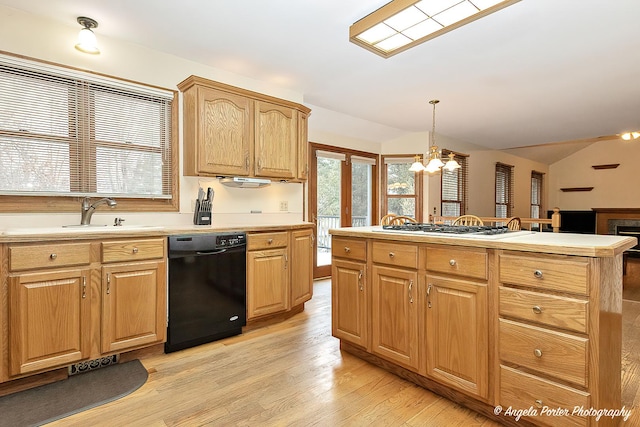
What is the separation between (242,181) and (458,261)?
6.87 feet

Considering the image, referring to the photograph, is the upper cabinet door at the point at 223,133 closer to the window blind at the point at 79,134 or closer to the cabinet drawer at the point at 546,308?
the window blind at the point at 79,134

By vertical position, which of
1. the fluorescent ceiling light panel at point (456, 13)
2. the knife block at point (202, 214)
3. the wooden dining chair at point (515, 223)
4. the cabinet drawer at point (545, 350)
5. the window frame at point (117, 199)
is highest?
the fluorescent ceiling light panel at point (456, 13)

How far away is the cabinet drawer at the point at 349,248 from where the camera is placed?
233 cm

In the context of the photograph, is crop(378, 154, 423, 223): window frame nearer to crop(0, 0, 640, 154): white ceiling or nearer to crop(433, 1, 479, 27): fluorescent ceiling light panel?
crop(0, 0, 640, 154): white ceiling

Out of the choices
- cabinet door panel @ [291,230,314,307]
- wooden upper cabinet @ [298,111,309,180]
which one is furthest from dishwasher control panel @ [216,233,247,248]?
wooden upper cabinet @ [298,111,309,180]

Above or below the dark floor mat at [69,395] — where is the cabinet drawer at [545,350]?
above

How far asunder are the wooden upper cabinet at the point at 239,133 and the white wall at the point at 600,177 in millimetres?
8864

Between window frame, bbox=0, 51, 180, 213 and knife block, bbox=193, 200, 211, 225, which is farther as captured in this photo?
knife block, bbox=193, 200, 211, 225

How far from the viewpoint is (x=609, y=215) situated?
8195 mm

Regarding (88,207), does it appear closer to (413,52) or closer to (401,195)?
(413,52)

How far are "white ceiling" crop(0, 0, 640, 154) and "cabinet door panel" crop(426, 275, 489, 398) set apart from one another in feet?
6.18

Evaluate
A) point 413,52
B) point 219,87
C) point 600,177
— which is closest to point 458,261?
point 413,52

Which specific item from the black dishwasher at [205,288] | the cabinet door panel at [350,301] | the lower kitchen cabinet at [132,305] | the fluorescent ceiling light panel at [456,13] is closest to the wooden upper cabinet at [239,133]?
the black dishwasher at [205,288]

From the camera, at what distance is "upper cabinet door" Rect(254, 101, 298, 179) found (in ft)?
10.9
